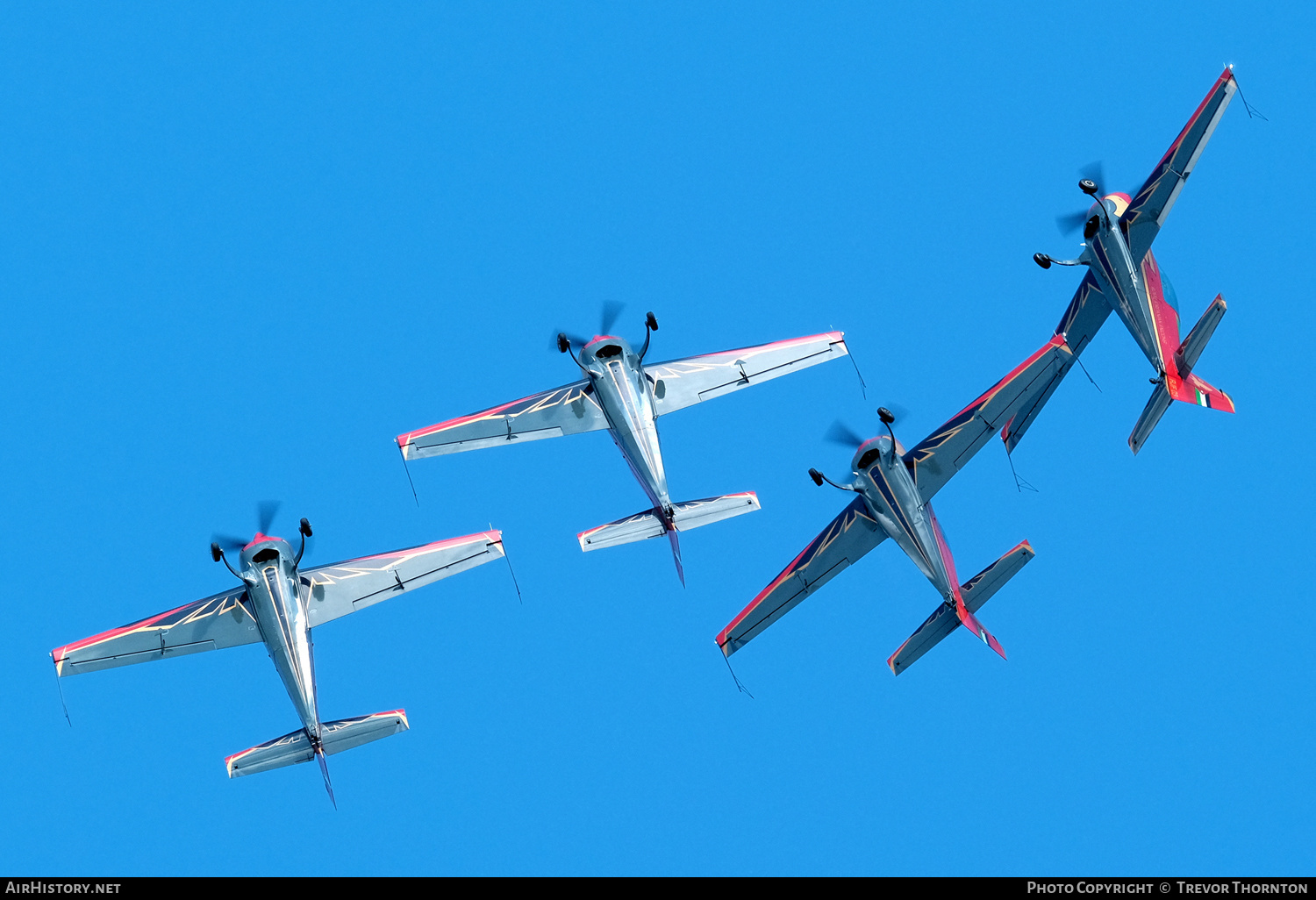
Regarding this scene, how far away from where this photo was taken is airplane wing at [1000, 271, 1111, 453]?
53.8m

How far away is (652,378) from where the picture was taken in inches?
2116

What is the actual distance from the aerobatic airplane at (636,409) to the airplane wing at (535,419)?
0.02 metres

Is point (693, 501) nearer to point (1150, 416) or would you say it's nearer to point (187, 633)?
point (1150, 416)

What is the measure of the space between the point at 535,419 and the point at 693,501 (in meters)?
5.20

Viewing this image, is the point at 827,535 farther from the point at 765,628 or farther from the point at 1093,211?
the point at 1093,211

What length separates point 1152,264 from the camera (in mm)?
52594

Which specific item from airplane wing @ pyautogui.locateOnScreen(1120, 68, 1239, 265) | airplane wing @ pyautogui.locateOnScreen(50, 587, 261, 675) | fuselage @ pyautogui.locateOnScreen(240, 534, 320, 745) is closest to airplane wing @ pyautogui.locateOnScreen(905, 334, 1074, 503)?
airplane wing @ pyautogui.locateOnScreen(1120, 68, 1239, 265)

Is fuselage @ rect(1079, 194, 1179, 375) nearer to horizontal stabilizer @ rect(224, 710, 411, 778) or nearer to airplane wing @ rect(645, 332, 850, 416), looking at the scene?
airplane wing @ rect(645, 332, 850, 416)

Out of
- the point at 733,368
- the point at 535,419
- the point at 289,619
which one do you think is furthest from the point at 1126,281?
→ the point at 289,619

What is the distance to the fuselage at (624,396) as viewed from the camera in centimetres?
5222

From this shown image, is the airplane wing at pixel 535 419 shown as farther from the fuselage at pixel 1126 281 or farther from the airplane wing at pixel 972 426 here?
the fuselage at pixel 1126 281

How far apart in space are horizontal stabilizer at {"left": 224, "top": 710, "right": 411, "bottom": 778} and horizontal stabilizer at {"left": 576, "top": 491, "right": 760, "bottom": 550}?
22.1 feet

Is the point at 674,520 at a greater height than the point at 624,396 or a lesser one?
lesser
